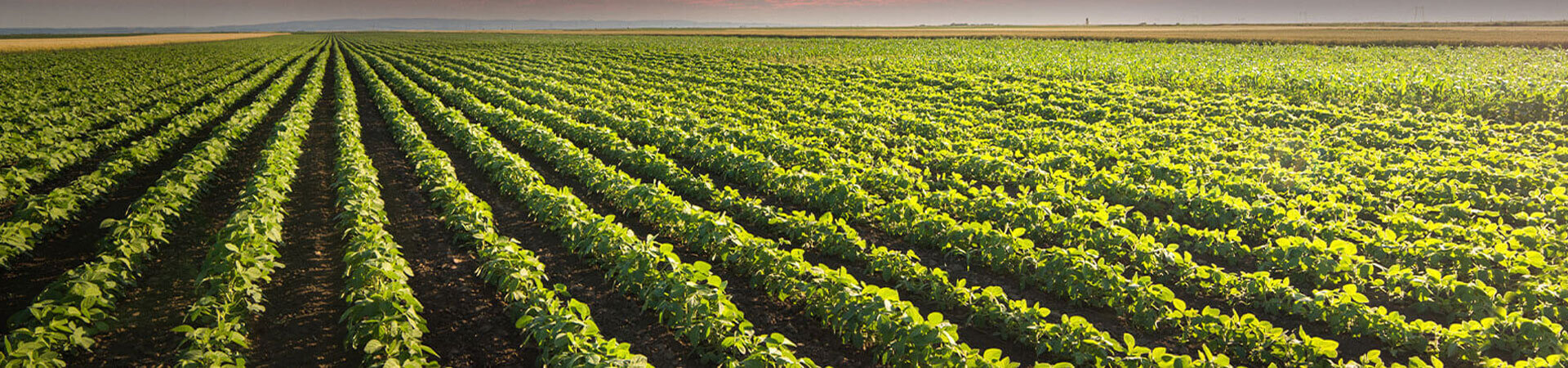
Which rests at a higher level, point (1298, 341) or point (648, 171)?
point (648, 171)

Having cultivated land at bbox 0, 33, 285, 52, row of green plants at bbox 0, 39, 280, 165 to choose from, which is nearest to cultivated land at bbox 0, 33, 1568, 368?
row of green plants at bbox 0, 39, 280, 165

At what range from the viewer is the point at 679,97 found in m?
21.7

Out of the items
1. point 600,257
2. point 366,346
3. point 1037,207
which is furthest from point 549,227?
point 1037,207

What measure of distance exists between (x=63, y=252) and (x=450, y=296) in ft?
16.3

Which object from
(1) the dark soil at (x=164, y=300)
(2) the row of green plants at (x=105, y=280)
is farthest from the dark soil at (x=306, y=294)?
(2) the row of green plants at (x=105, y=280)

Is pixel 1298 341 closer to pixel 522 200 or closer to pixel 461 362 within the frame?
pixel 461 362

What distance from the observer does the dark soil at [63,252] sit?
21.6 feet

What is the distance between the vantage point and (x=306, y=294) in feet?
21.5

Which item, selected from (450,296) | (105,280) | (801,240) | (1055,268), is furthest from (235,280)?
(1055,268)

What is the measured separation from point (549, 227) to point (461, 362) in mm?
2827

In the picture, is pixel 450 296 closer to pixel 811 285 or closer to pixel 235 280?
pixel 235 280

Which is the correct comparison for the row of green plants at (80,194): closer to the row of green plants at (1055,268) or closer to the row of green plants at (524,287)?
the row of green plants at (524,287)

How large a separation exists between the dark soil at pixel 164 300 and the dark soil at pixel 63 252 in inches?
27.7

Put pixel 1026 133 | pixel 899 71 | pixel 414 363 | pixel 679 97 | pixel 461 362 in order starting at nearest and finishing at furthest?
pixel 414 363 < pixel 461 362 < pixel 1026 133 < pixel 679 97 < pixel 899 71
